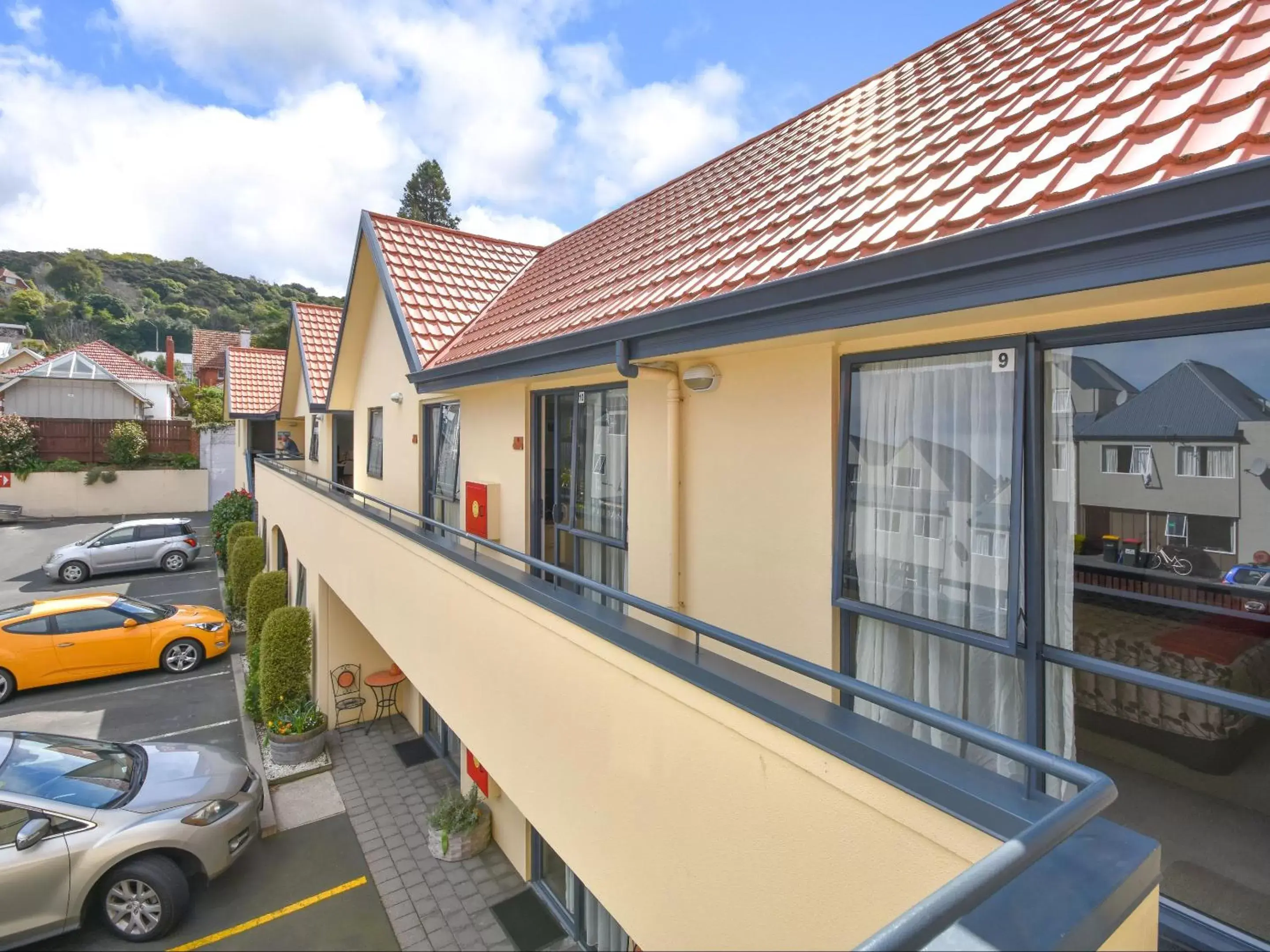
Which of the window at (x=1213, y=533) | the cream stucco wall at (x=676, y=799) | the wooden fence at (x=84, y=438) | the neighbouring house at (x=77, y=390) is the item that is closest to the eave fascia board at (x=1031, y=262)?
the window at (x=1213, y=533)

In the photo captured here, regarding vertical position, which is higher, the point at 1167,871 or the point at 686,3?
the point at 686,3

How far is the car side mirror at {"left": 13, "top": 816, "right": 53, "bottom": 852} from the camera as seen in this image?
7137 millimetres

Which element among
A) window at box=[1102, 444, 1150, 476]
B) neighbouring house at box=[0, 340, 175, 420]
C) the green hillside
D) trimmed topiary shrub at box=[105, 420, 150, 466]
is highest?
the green hillside

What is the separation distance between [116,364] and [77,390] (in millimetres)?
5181

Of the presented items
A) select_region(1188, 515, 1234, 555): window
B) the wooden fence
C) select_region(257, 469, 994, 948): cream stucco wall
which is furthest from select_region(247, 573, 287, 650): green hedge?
the wooden fence

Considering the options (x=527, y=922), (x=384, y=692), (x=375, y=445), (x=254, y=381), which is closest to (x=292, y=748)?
(x=384, y=692)

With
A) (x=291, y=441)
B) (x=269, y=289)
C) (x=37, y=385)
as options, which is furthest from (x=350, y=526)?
(x=269, y=289)

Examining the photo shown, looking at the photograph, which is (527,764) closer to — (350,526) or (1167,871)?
(1167,871)

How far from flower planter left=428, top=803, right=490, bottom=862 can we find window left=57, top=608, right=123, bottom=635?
1078cm

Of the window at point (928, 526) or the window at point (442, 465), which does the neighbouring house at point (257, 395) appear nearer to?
the window at point (442, 465)

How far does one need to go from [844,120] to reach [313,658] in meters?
14.6

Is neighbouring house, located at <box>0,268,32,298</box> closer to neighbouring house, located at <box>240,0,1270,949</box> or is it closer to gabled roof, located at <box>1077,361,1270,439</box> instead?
neighbouring house, located at <box>240,0,1270,949</box>

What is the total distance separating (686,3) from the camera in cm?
659

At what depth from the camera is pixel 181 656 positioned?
16422 millimetres
